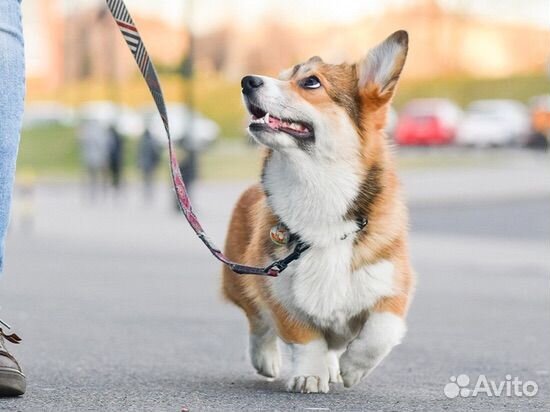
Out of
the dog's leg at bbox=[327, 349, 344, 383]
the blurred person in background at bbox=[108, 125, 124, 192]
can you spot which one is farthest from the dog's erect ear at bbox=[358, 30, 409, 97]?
the blurred person in background at bbox=[108, 125, 124, 192]

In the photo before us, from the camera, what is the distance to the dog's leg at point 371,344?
4570 mm

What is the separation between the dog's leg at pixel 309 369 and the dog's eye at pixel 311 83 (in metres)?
0.91

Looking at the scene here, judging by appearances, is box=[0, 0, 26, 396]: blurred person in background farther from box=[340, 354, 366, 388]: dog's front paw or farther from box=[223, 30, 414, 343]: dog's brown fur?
box=[340, 354, 366, 388]: dog's front paw

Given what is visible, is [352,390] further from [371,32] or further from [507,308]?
[371,32]

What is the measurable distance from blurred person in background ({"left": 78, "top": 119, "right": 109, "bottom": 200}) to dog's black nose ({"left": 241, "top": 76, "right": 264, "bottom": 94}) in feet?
80.3

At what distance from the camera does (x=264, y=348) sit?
17.1ft

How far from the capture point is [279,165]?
4.75 meters

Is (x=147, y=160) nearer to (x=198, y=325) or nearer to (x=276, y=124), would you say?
(x=198, y=325)

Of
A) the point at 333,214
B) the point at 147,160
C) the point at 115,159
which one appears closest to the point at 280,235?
the point at 333,214

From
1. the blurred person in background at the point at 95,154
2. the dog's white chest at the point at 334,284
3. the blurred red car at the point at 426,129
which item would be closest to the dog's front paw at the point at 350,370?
the dog's white chest at the point at 334,284

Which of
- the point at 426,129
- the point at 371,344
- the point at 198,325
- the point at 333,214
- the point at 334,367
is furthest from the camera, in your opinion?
the point at 426,129

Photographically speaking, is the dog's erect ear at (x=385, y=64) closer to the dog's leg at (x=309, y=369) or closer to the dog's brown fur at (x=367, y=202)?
the dog's brown fur at (x=367, y=202)

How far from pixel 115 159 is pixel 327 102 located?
86.0 feet

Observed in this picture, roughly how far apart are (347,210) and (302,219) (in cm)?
16
